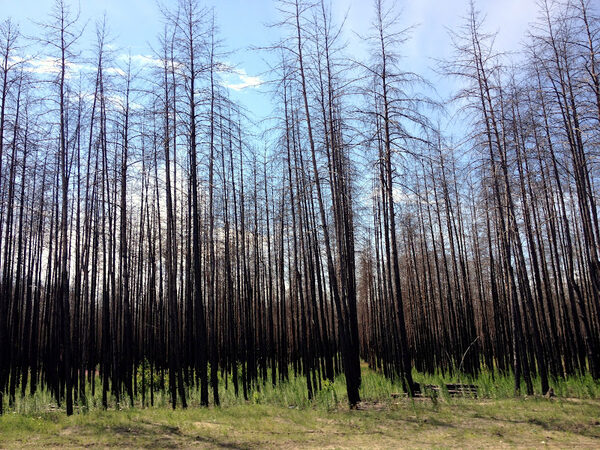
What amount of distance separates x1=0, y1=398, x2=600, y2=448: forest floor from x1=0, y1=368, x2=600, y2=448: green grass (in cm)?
1

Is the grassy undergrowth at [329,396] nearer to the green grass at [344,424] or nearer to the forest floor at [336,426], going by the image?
the green grass at [344,424]

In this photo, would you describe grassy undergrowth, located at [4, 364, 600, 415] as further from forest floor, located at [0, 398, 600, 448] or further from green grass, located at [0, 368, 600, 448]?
forest floor, located at [0, 398, 600, 448]

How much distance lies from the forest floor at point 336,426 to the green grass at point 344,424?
1 cm

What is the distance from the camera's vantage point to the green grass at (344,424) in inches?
231

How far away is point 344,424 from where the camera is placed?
692 centimetres

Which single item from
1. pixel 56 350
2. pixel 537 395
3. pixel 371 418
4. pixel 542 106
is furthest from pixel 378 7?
pixel 56 350

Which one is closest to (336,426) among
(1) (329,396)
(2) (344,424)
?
(2) (344,424)

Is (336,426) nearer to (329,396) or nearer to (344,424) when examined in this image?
(344,424)

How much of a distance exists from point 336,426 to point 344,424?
17 cm

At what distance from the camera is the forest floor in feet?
19.1

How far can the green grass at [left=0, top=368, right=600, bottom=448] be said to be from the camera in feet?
19.2

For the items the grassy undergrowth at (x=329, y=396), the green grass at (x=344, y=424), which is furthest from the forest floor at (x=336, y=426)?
the grassy undergrowth at (x=329, y=396)

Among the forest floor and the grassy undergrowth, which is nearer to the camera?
the forest floor

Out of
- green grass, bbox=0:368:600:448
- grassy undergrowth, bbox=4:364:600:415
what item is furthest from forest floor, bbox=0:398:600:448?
grassy undergrowth, bbox=4:364:600:415
